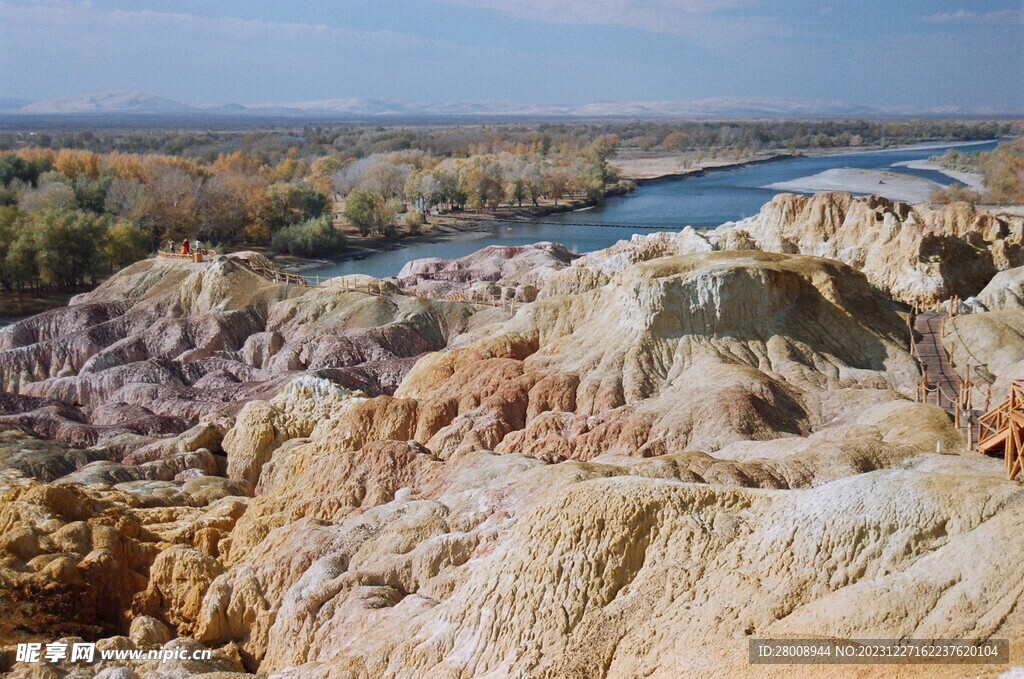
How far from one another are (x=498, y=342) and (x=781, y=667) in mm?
22628

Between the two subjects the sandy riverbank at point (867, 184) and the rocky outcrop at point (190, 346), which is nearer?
the rocky outcrop at point (190, 346)

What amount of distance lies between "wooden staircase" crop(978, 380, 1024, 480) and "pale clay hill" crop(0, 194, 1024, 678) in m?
0.58

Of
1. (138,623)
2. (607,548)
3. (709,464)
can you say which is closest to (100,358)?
(138,623)

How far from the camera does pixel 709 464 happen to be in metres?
20.6

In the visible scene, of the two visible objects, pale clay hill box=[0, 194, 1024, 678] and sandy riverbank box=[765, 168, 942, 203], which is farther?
sandy riverbank box=[765, 168, 942, 203]

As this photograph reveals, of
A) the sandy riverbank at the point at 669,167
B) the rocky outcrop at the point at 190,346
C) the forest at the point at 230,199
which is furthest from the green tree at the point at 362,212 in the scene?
the sandy riverbank at the point at 669,167

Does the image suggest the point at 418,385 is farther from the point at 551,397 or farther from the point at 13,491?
the point at 13,491

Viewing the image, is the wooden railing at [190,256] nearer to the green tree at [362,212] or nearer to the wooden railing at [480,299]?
the wooden railing at [480,299]

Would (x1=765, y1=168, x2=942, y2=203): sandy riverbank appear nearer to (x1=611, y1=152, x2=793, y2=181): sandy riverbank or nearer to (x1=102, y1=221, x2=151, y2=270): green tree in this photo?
(x1=611, y1=152, x2=793, y2=181): sandy riverbank

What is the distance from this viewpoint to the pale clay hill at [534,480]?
13574 mm

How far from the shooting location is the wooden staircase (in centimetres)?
1778

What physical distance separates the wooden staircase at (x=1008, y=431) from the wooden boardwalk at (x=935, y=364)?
214 inches

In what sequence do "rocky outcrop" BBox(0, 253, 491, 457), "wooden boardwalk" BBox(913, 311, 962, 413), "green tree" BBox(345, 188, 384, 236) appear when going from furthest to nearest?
"green tree" BBox(345, 188, 384, 236)
"rocky outcrop" BBox(0, 253, 491, 457)
"wooden boardwalk" BBox(913, 311, 962, 413)

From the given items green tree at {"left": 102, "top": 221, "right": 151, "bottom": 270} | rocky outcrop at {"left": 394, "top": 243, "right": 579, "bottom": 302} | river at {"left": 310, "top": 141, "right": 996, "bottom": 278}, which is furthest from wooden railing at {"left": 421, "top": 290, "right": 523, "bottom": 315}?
green tree at {"left": 102, "top": 221, "right": 151, "bottom": 270}
